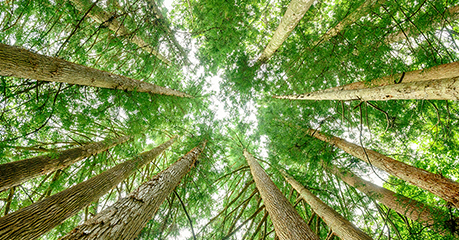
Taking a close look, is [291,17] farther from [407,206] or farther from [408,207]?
[407,206]

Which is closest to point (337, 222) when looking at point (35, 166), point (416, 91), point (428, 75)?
point (416, 91)

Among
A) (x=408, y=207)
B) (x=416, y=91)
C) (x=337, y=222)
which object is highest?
(x=416, y=91)

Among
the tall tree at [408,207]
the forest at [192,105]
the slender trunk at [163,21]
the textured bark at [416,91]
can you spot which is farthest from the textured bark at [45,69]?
the tall tree at [408,207]

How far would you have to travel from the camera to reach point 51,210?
8.53ft

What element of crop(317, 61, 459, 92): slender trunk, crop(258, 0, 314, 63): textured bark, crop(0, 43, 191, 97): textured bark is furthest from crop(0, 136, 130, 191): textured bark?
crop(317, 61, 459, 92): slender trunk

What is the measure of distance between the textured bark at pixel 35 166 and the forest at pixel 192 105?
0.08ft

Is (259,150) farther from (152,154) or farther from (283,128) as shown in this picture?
(152,154)

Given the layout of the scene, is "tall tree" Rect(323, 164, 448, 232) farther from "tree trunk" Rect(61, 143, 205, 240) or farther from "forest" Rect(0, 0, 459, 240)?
"tree trunk" Rect(61, 143, 205, 240)

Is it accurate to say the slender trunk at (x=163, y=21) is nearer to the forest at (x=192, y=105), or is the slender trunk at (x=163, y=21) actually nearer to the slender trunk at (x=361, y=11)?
the forest at (x=192, y=105)

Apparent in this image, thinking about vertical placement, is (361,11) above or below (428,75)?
Result: above

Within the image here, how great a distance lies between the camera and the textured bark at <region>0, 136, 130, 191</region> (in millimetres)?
2959

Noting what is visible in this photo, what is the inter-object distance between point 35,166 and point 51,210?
144cm

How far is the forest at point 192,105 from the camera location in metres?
2.45

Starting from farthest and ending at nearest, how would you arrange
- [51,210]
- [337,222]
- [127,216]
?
[337,222], [51,210], [127,216]
